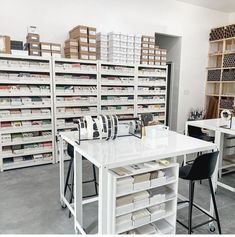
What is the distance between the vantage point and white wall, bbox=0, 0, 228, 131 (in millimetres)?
4066

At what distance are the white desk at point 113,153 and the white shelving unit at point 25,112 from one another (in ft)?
5.25

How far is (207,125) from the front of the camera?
3.09m

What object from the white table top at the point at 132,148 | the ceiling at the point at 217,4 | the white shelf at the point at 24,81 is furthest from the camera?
the ceiling at the point at 217,4

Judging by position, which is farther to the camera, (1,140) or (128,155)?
(1,140)

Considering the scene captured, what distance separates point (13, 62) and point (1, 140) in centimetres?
125

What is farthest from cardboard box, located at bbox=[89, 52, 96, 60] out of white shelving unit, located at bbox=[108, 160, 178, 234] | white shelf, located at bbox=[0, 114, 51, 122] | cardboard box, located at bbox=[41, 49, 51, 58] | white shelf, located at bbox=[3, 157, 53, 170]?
white shelving unit, located at bbox=[108, 160, 178, 234]

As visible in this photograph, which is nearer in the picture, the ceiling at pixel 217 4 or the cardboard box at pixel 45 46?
the cardboard box at pixel 45 46

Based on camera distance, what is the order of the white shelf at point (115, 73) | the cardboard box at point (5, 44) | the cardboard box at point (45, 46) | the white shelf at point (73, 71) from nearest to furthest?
the cardboard box at point (5, 44) → the cardboard box at point (45, 46) → the white shelf at point (73, 71) → the white shelf at point (115, 73)

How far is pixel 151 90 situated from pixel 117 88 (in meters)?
0.86

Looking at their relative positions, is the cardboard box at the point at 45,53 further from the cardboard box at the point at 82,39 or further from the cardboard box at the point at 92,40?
the cardboard box at the point at 92,40

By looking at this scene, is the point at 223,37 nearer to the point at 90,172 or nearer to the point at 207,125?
the point at 207,125

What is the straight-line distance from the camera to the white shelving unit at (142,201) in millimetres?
1686

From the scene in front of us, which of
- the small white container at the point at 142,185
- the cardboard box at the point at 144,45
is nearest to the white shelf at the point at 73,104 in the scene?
the cardboard box at the point at 144,45

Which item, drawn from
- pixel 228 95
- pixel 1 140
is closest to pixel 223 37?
pixel 228 95
